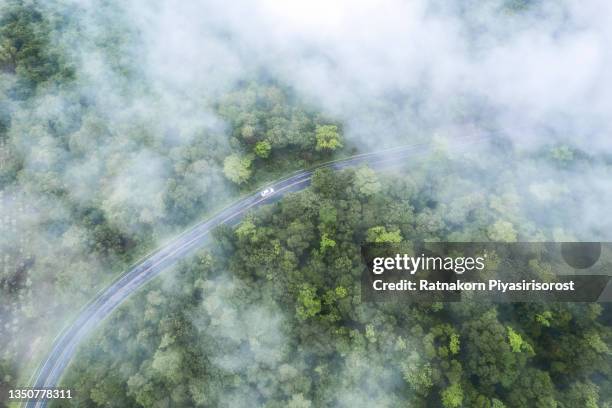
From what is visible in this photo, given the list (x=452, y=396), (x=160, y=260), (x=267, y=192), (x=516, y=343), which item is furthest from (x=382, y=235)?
(x=160, y=260)

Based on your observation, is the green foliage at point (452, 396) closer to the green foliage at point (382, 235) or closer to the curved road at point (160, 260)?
the green foliage at point (382, 235)

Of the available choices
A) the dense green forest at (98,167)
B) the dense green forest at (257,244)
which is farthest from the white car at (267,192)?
the dense green forest at (257,244)

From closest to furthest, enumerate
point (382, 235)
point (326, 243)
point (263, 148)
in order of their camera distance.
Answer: point (382, 235)
point (326, 243)
point (263, 148)

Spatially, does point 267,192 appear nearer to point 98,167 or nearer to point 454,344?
point 98,167

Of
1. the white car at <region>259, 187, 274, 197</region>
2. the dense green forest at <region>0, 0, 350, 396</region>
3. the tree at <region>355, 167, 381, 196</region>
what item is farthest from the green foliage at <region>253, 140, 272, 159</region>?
the tree at <region>355, 167, 381, 196</region>

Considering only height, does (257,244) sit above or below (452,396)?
above

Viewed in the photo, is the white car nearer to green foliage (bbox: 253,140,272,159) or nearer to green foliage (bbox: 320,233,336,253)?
green foliage (bbox: 253,140,272,159)

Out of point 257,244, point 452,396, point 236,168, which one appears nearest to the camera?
point 452,396
